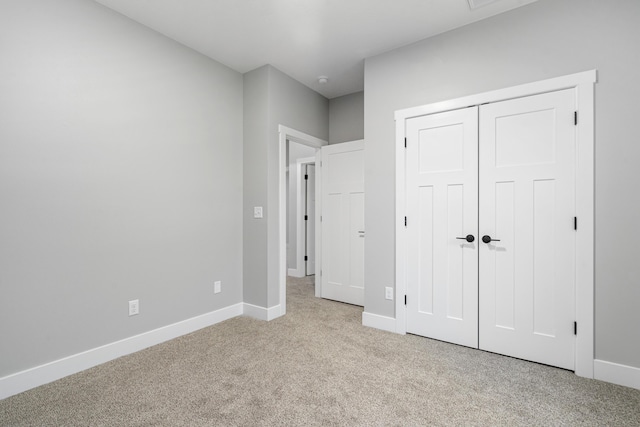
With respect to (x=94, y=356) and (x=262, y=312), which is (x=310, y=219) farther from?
(x=94, y=356)

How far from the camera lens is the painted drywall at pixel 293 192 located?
5.51m

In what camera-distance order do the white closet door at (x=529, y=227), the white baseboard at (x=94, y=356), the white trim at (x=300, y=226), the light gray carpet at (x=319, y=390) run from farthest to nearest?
the white trim at (x=300, y=226) → the white closet door at (x=529, y=227) → the white baseboard at (x=94, y=356) → the light gray carpet at (x=319, y=390)

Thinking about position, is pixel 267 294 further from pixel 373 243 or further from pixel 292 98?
pixel 292 98

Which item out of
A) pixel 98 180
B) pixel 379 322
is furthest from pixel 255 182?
pixel 379 322

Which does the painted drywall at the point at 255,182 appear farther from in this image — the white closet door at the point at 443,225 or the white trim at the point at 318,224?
the white closet door at the point at 443,225

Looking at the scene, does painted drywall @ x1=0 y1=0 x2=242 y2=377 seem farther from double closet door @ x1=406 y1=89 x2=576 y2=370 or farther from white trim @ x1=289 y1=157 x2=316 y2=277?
white trim @ x1=289 y1=157 x2=316 y2=277

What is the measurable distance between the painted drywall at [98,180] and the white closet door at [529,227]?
2647 mm

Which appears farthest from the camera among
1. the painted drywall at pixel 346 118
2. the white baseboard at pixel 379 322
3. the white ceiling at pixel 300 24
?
the painted drywall at pixel 346 118

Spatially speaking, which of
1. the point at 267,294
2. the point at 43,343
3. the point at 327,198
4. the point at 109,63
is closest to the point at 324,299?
the point at 267,294

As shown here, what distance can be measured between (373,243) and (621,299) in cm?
184

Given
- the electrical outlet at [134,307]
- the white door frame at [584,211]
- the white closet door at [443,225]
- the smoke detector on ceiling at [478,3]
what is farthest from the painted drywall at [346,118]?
the electrical outlet at [134,307]

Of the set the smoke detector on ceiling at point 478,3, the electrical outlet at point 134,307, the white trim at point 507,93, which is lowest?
the electrical outlet at point 134,307

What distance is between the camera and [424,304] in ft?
8.91

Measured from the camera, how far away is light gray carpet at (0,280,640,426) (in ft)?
5.32
